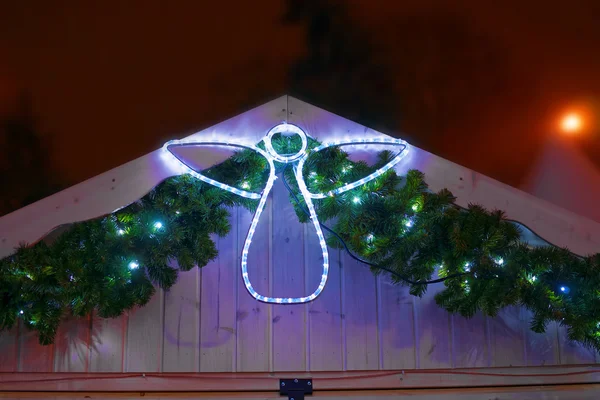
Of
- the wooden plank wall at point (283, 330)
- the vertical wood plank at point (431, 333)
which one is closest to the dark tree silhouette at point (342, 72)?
the wooden plank wall at point (283, 330)

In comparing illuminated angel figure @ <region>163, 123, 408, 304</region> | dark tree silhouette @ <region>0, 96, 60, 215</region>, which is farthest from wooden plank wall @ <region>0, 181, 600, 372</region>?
dark tree silhouette @ <region>0, 96, 60, 215</region>

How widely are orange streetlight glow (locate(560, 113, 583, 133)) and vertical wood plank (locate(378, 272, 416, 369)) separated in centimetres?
231

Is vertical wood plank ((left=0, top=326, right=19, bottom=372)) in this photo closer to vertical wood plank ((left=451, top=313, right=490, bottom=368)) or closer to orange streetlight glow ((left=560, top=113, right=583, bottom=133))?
vertical wood plank ((left=451, top=313, right=490, bottom=368))

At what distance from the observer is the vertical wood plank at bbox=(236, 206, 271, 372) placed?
2404 mm

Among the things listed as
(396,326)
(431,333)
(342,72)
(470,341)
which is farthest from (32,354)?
(342,72)

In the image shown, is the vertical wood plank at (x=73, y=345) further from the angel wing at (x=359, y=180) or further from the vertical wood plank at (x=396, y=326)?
the vertical wood plank at (x=396, y=326)

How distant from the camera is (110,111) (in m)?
3.93

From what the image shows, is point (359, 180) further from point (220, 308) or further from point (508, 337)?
point (508, 337)

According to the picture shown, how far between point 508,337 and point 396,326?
0.56 m

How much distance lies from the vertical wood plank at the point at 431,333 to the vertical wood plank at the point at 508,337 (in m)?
0.22

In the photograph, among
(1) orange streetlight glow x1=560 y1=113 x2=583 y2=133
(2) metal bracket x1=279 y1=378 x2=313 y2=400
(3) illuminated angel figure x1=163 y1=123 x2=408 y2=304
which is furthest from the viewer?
(1) orange streetlight glow x1=560 y1=113 x2=583 y2=133

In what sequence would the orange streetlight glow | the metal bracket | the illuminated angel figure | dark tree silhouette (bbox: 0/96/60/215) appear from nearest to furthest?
the illuminated angel figure < the metal bracket < the orange streetlight glow < dark tree silhouette (bbox: 0/96/60/215)

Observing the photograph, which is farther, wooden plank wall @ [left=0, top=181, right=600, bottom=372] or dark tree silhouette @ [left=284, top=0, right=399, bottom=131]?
dark tree silhouette @ [left=284, top=0, right=399, bottom=131]

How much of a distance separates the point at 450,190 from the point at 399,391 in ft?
3.32
